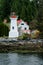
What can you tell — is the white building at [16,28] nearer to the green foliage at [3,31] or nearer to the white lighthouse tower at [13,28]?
the white lighthouse tower at [13,28]

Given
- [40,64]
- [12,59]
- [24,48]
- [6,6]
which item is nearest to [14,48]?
[24,48]

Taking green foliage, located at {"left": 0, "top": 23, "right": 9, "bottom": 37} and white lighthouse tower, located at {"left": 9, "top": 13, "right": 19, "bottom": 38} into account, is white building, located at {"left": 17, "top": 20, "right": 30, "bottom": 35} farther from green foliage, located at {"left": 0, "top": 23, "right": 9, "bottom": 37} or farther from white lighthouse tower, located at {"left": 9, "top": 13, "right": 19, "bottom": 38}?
white lighthouse tower, located at {"left": 9, "top": 13, "right": 19, "bottom": 38}

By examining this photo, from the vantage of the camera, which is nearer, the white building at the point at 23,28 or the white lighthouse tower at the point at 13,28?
the white lighthouse tower at the point at 13,28

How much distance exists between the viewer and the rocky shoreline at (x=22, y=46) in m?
67.4

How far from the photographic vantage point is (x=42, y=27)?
7606cm

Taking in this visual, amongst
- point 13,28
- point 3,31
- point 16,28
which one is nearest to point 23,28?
point 3,31

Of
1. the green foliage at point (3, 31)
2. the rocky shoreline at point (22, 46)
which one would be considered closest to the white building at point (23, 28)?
the green foliage at point (3, 31)

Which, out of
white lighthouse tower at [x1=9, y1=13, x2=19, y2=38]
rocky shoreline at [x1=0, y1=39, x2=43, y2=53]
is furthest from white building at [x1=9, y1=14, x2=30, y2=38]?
rocky shoreline at [x1=0, y1=39, x2=43, y2=53]

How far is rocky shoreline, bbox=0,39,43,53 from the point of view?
2653 inches

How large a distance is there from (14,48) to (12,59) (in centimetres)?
1459

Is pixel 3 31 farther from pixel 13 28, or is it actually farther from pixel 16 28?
pixel 16 28

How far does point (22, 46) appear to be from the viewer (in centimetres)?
6912

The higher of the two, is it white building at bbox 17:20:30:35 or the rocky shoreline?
white building at bbox 17:20:30:35

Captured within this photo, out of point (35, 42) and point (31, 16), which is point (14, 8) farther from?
point (35, 42)
